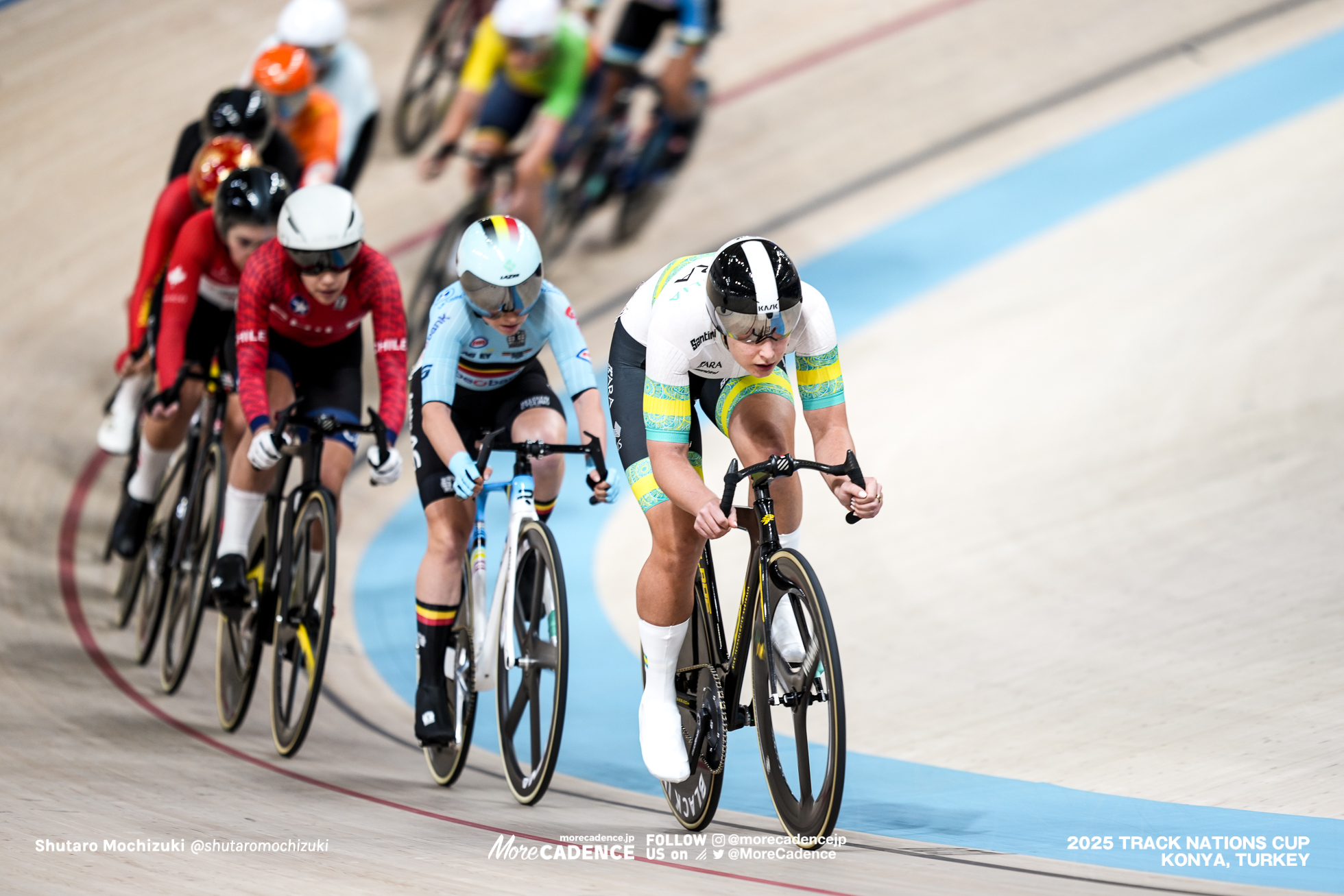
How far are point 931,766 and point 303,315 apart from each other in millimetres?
2090

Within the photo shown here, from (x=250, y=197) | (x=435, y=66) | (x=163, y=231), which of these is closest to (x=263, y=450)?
A: (x=250, y=197)

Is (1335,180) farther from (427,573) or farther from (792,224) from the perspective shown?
(427,573)

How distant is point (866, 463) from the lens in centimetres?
594

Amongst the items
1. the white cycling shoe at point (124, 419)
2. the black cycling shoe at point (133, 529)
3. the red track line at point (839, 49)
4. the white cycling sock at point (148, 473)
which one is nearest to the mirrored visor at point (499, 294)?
the white cycling sock at point (148, 473)

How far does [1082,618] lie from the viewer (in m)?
4.59

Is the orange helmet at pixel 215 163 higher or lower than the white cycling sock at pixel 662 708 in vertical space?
higher

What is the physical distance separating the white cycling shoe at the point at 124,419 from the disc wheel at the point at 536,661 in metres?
2.14

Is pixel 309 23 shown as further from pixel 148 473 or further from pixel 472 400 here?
pixel 472 400

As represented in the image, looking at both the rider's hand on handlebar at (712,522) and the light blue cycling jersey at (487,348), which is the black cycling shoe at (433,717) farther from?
the rider's hand on handlebar at (712,522)

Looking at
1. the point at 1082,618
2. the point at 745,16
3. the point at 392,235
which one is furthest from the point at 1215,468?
the point at 745,16

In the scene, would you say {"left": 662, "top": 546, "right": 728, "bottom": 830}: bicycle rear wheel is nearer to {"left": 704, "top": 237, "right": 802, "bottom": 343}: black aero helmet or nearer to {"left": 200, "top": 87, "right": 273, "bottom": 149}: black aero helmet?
{"left": 704, "top": 237, "right": 802, "bottom": 343}: black aero helmet

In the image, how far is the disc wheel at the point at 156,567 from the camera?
15.2ft

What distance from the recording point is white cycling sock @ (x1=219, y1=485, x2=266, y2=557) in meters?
4.09

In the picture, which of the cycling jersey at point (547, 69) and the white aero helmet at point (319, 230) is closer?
the white aero helmet at point (319, 230)
